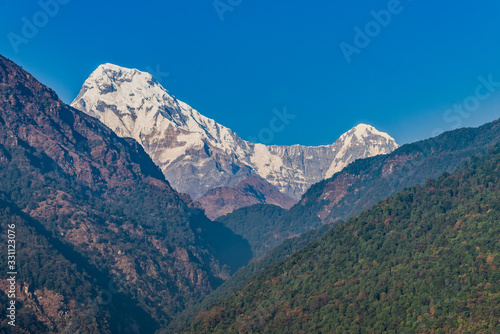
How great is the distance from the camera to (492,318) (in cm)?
18825

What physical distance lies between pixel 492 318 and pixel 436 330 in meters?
17.2

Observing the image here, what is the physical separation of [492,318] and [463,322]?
382 inches

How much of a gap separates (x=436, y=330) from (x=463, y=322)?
822 centimetres

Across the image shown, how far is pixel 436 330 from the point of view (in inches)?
7776

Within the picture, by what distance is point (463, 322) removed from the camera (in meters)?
195
